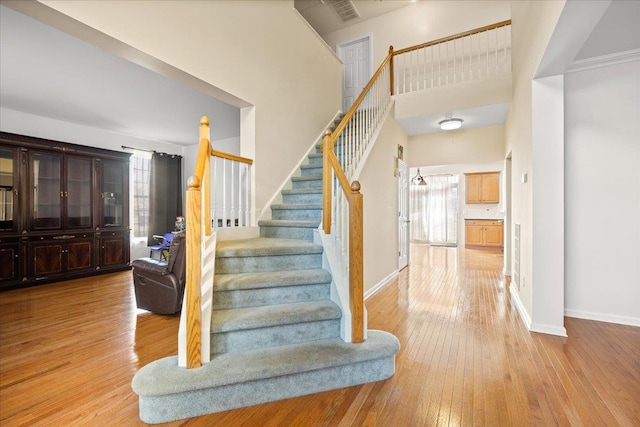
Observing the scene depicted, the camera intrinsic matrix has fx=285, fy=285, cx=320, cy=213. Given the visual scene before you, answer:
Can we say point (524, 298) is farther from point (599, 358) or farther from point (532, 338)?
point (599, 358)

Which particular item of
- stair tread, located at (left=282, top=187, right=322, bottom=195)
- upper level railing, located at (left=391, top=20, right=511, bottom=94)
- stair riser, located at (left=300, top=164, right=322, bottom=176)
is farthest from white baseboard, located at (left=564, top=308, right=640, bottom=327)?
upper level railing, located at (left=391, top=20, right=511, bottom=94)

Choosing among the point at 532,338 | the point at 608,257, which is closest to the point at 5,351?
the point at 532,338

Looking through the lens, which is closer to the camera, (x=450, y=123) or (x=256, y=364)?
(x=256, y=364)

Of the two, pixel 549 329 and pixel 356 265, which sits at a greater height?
pixel 356 265

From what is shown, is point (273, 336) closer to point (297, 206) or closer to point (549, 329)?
point (297, 206)

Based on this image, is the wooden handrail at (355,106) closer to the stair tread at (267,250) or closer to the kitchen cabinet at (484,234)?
the stair tread at (267,250)

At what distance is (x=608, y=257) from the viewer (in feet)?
9.62

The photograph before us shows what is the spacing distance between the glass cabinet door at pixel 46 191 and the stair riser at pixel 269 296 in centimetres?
458

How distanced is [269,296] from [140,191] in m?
5.63

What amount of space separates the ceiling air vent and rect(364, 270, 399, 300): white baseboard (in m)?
5.41

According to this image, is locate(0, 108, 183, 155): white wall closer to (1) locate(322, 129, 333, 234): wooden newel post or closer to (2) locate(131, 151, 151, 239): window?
(2) locate(131, 151, 151, 239): window

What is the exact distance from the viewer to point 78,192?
16.9 feet

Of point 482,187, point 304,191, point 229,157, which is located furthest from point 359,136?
point 482,187

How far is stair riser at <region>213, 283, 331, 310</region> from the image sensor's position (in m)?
2.17
